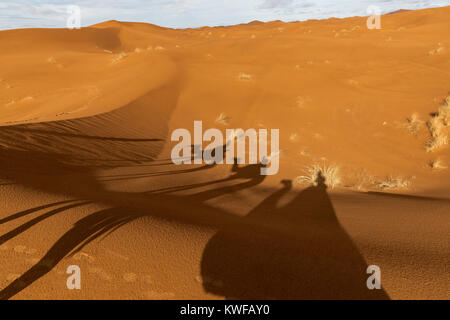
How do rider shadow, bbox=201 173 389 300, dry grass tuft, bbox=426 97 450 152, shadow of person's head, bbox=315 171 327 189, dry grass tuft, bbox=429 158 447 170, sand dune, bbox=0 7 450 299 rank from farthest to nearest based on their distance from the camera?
1. dry grass tuft, bbox=426 97 450 152
2. dry grass tuft, bbox=429 158 447 170
3. shadow of person's head, bbox=315 171 327 189
4. sand dune, bbox=0 7 450 299
5. rider shadow, bbox=201 173 389 300

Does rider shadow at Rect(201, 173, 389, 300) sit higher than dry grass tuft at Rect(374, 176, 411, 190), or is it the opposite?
dry grass tuft at Rect(374, 176, 411, 190)

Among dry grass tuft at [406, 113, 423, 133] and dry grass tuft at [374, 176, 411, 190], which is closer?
dry grass tuft at [374, 176, 411, 190]

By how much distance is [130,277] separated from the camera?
2.29 metres

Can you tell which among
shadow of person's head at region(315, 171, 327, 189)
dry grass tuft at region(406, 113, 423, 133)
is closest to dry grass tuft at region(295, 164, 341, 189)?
shadow of person's head at region(315, 171, 327, 189)

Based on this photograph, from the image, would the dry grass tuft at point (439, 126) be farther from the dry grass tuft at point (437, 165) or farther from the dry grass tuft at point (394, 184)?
the dry grass tuft at point (394, 184)

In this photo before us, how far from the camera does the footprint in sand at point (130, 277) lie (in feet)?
7.44

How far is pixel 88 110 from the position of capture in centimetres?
948

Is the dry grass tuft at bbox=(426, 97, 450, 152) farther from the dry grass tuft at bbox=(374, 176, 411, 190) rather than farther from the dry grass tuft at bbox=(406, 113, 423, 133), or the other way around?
the dry grass tuft at bbox=(374, 176, 411, 190)

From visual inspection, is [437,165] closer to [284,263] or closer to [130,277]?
[284,263]

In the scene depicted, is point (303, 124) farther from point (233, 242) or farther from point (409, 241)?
point (233, 242)

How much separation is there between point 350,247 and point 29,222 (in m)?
2.98

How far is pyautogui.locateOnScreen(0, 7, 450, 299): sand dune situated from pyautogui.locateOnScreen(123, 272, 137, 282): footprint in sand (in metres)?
0.01

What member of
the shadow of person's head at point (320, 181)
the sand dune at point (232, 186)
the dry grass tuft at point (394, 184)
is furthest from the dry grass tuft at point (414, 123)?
the shadow of person's head at point (320, 181)

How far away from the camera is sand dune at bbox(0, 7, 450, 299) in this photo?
2.33m
